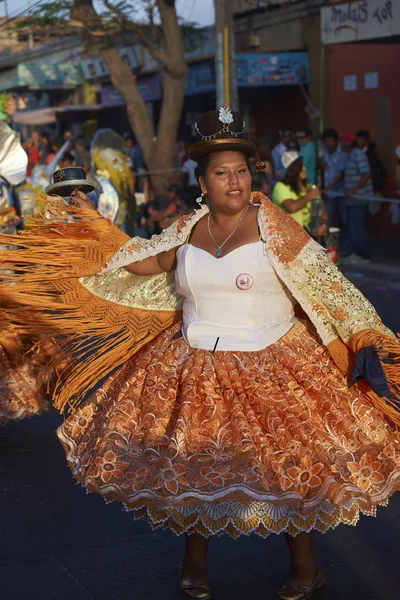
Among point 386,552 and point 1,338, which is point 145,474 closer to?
point 386,552

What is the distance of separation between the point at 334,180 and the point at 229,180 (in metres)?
11.9

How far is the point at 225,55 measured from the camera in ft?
50.5

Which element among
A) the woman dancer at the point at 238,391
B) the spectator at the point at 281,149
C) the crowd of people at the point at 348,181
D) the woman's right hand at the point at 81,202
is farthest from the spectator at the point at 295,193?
the woman dancer at the point at 238,391

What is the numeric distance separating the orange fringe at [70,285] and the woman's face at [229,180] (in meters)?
0.74

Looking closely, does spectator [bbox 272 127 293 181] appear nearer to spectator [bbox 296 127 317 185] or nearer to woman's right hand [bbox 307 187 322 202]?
spectator [bbox 296 127 317 185]

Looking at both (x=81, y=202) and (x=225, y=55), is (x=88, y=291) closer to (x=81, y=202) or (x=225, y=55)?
(x=81, y=202)

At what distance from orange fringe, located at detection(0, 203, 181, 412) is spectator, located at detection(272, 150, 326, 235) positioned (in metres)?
6.19

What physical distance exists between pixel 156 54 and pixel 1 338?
1588 cm

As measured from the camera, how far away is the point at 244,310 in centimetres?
431

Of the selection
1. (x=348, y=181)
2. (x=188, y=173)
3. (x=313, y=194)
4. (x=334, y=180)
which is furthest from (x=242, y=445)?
(x=188, y=173)

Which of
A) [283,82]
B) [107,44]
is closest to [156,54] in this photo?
[107,44]

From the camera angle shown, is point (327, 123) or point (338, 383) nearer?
point (338, 383)

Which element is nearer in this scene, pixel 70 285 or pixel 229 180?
pixel 229 180

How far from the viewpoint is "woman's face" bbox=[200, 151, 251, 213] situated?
430 cm
